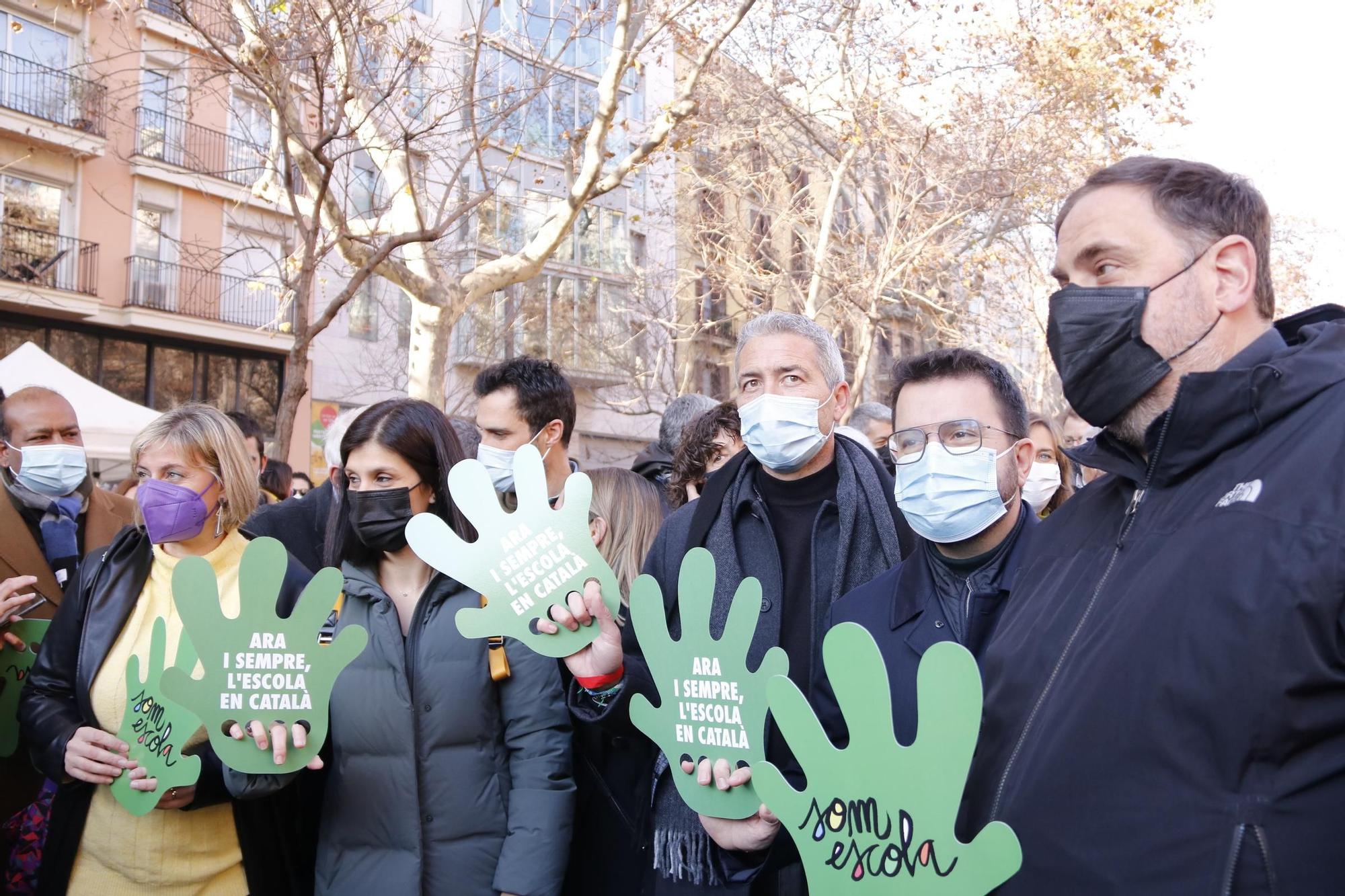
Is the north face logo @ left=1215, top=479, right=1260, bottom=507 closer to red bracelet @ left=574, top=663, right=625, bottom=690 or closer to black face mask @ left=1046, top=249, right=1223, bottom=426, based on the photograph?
black face mask @ left=1046, top=249, right=1223, bottom=426

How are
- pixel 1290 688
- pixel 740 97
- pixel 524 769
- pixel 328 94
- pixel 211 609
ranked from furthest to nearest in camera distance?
1. pixel 740 97
2. pixel 328 94
3. pixel 524 769
4. pixel 211 609
5. pixel 1290 688

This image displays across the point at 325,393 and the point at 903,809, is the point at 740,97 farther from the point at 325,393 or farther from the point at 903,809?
the point at 903,809

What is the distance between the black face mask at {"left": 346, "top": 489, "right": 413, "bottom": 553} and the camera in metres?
2.92

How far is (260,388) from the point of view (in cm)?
2120

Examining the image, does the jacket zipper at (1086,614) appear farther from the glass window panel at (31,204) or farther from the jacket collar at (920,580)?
the glass window panel at (31,204)

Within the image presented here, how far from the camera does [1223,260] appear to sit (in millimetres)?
1753

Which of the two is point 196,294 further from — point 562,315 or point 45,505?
point 45,505

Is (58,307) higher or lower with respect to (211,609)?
higher

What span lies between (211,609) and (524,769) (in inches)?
33.8

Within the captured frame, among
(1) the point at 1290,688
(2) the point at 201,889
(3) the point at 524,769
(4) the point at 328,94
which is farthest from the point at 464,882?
(4) the point at 328,94

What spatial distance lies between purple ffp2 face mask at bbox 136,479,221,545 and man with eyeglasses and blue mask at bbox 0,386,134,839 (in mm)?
758

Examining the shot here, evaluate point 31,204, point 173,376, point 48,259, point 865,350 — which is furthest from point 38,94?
point 865,350

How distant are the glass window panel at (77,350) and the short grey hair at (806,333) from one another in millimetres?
18392

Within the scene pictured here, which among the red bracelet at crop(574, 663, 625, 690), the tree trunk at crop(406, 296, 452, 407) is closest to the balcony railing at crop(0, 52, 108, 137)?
the tree trunk at crop(406, 296, 452, 407)
